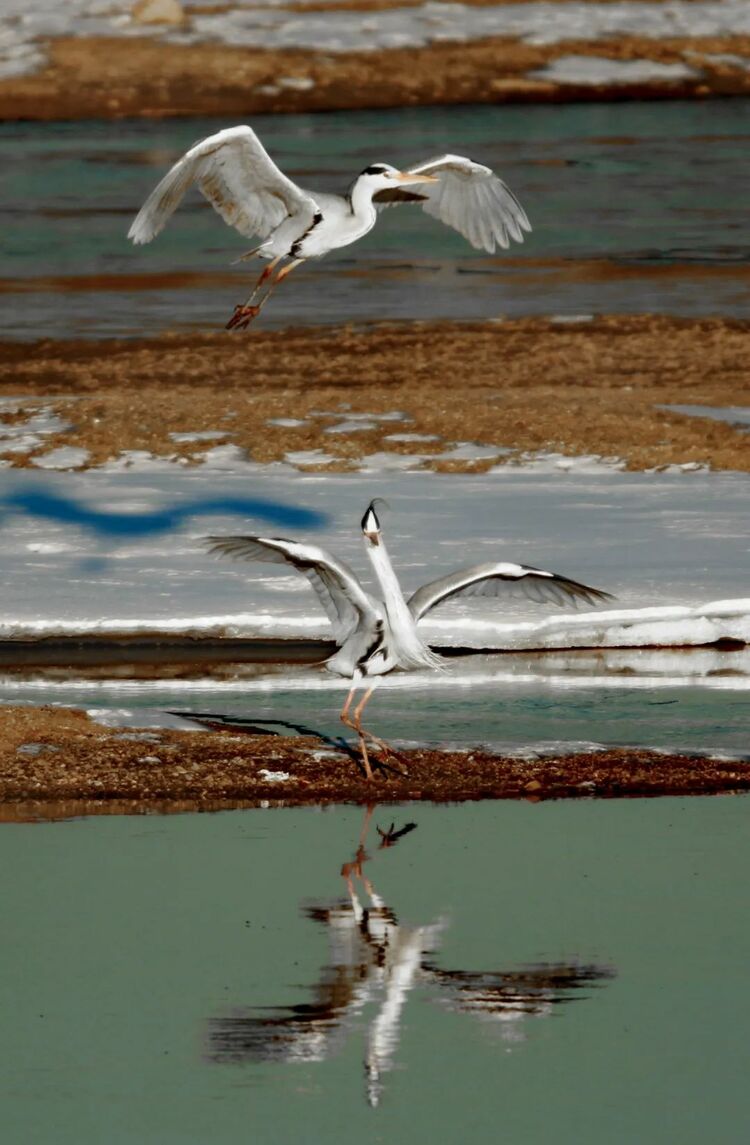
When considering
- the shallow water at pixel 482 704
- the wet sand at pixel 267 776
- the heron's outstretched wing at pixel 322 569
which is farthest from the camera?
the shallow water at pixel 482 704

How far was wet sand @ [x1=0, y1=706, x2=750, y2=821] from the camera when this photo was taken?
9.66 meters

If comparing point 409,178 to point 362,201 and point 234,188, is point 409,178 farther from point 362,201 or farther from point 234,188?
point 234,188

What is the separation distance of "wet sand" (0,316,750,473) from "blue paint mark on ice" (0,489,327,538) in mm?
1151

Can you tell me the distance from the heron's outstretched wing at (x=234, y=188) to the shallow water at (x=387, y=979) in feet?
14.2

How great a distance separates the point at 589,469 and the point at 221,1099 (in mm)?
10102

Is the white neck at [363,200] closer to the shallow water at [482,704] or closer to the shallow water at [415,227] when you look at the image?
the shallow water at [482,704]

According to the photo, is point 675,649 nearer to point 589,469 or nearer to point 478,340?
point 589,469

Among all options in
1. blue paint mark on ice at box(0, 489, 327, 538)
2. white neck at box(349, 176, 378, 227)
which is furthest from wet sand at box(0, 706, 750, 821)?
blue paint mark on ice at box(0, 489, 327, 538)

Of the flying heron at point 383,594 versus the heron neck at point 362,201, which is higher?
the heron neck at point 362,201

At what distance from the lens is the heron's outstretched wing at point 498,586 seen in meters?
9.95

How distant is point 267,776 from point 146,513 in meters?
5.58

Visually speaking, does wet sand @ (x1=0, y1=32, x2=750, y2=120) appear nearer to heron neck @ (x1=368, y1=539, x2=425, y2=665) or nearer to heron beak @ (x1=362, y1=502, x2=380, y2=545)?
heron beak @ (x1=362, y1=502, x2=380, y2=545)

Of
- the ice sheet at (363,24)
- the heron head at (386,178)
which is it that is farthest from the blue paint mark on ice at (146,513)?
the ice sheet at (363,24)

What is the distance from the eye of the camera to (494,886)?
333 inches
